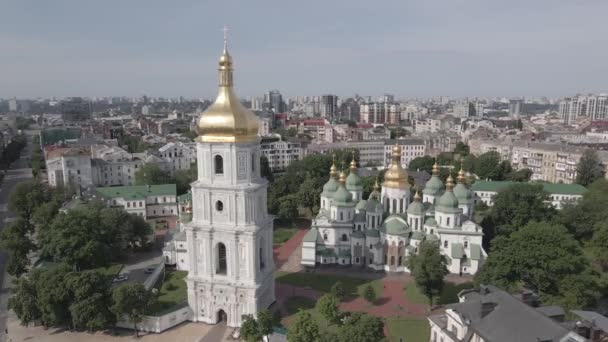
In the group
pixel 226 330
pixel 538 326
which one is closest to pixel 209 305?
pixel 226 330

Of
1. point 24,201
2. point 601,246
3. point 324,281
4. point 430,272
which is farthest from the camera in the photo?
point 24,201

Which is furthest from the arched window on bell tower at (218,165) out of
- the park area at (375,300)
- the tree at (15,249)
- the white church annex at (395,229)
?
the tree at (15,249)

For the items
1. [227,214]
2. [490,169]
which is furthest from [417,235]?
[490,169]

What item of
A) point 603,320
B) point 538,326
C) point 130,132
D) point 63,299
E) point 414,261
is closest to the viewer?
point 538,326

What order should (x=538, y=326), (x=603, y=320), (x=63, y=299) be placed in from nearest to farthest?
(x=538, y=326) < (x=603, y=320) < (x=63, y=299)

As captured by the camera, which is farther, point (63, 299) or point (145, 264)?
point (145, 264)

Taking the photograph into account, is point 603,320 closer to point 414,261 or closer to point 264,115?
point 414,261

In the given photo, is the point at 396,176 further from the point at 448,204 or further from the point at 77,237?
the point at 77,237

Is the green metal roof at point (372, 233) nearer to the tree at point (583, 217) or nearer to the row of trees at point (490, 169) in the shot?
the tree at point (583, 217)
